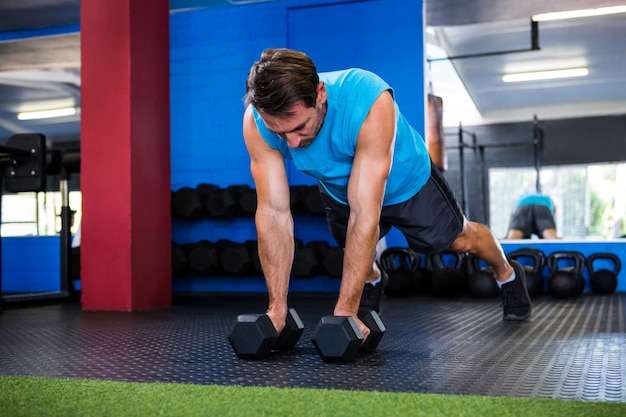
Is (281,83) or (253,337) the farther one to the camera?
(253,337)

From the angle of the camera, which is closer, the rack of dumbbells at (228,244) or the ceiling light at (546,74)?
the rack of dumbbells at (228,244)

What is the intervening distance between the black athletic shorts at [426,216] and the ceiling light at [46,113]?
8.09m

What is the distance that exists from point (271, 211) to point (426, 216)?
60cm

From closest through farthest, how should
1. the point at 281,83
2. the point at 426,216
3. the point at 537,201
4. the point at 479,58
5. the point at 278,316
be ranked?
the point at 281,83 < the point at 278,316 < the point at 426,216 < the point at 537,201 < the point at 479,58

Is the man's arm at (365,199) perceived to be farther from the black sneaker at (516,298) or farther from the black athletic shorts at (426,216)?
the black sneaker at (516,298)

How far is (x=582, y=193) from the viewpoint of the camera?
9.72 m

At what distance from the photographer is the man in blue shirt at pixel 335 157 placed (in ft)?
5.41

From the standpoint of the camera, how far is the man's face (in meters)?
1.65

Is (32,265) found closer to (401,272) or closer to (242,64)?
(242,64)

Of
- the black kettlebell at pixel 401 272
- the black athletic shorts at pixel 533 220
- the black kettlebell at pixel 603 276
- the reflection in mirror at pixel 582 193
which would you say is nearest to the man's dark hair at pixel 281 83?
the black kettlebell at pixel 401 272

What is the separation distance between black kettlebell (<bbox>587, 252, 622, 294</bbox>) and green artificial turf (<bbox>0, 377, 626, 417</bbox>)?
3.31 meters

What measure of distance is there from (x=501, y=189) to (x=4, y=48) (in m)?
7.14

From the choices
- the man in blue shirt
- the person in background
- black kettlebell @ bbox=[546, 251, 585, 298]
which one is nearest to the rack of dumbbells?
black kettlebell @ bbox=[546, 251, 585, 298]

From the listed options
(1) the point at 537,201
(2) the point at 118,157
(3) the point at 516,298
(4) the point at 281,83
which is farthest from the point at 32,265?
(4) the point at 281,83
